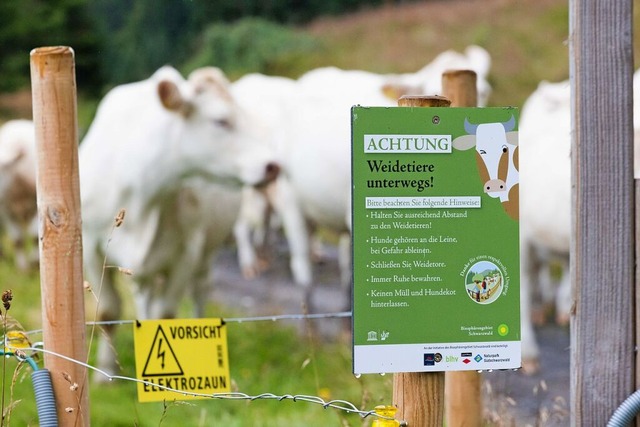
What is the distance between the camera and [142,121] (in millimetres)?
6121

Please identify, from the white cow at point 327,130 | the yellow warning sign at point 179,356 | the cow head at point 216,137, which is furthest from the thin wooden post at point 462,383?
the white cow at point 327,130

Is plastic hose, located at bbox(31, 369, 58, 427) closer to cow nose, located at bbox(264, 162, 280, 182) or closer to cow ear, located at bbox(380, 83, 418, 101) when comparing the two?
cow nose, located at bbox(264, 162, 280, 182)

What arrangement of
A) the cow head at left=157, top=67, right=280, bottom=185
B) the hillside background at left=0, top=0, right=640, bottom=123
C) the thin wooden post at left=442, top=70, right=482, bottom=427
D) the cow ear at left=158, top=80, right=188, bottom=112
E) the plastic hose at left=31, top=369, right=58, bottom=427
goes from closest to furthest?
the plastic hose at left=31, top=369, right=58, bottom=427 < the thin wooden post at left=442, top=70, right=482, bottom=427 < the cow ear at left=158, top=80, right=188, bottom=112 < the cow head at left=157, top=67, right=280, bottom=185 < the hillside background at left=0, top=0, right=640, bottom=123

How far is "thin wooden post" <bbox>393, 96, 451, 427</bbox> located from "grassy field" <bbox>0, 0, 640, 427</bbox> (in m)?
0.66

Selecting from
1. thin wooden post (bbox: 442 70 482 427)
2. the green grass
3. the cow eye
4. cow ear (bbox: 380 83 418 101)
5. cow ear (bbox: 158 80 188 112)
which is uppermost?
cow ear (bbox: 380 83 418 101)

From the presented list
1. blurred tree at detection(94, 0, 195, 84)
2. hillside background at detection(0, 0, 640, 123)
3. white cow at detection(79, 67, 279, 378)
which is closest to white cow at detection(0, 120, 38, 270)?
white cow at detection(79, 67, 279, 378)

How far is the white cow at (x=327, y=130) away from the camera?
7.36 m

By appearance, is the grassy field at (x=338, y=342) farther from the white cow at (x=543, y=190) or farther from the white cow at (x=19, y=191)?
the white cow at (x=543, y=190)

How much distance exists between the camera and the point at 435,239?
2.03 metres

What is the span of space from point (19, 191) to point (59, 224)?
10080 mm

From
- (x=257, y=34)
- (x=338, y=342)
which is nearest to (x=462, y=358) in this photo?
(x=338, y=342)

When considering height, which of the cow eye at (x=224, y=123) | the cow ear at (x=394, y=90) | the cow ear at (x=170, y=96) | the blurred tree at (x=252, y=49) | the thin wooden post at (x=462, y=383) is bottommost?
the thin wooden post at (x=462, y=383)

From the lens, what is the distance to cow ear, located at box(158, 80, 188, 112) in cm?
583

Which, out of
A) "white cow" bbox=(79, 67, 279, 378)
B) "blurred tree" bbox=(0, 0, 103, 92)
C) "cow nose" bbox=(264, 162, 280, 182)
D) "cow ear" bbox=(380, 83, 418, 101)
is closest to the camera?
"white cow" bbox=(79, 67, 279, 378)
